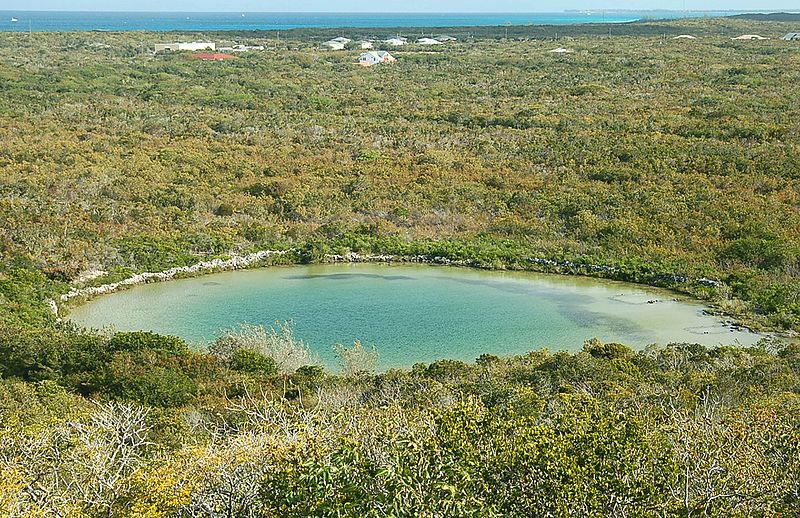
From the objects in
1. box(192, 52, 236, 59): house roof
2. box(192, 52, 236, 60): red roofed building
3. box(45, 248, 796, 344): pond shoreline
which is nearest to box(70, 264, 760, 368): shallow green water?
box(45, 248, 796, 344): pond shoreline

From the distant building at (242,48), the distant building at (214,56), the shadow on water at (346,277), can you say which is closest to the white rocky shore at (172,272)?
the shadow on water at (346,277)

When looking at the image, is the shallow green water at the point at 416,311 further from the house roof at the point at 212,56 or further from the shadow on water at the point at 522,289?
the house roof at the point at 212,56

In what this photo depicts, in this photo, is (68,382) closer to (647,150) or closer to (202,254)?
(202,254)

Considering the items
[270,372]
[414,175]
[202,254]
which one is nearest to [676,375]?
[270,372]

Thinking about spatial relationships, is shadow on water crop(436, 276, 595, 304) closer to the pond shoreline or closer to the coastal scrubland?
the pond shoreline

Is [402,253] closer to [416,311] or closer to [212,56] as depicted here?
[416,311]

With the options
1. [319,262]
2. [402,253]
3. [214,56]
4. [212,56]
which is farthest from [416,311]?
[214,56]
